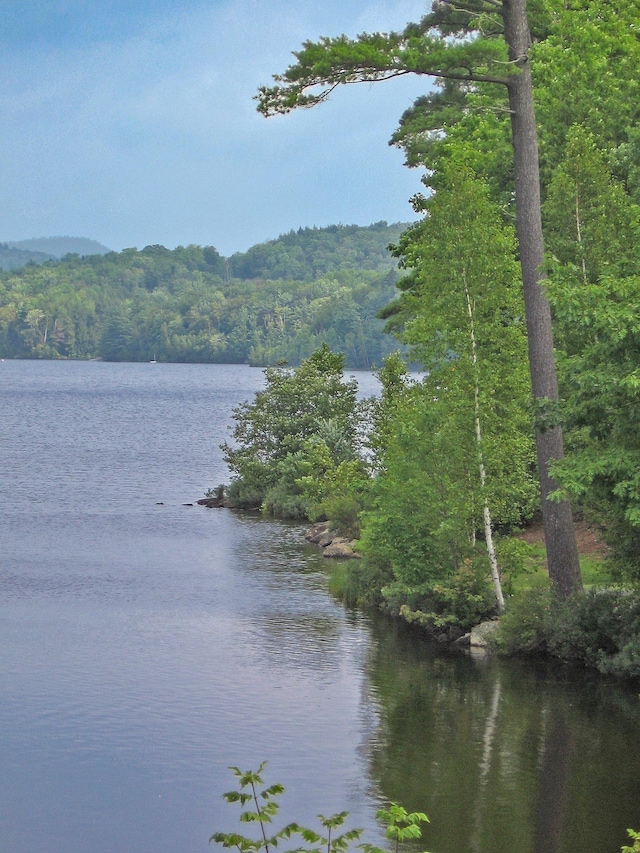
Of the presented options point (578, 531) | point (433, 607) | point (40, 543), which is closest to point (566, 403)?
point (433, 607)

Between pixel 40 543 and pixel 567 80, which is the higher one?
pixel 567 80

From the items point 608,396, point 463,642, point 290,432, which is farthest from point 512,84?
point 290,432

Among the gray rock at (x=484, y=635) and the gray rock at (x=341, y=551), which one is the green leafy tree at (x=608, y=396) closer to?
the gray rock at (x=484, y=635)

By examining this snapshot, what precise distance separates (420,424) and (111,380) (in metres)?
144

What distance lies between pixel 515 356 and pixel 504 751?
934 cm

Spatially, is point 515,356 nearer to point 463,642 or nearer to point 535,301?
point 535,301

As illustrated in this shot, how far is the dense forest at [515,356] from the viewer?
635 inches

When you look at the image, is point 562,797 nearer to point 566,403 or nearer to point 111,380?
point 566,403

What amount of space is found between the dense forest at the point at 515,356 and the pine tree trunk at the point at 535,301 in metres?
0.04

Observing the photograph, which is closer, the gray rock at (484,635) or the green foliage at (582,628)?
the green foliage at (582,628)

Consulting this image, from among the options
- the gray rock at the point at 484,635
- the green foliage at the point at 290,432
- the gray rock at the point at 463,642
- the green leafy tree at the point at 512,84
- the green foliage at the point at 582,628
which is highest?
the green leafy tree at the point at 512,84

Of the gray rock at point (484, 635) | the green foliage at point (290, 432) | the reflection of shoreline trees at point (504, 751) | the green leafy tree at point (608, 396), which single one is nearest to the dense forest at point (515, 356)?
the green leafy tree at point (608, 396)

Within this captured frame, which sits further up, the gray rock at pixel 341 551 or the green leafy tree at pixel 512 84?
the green leafy tree at pixel 512 84

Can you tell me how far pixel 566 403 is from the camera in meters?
16.4
